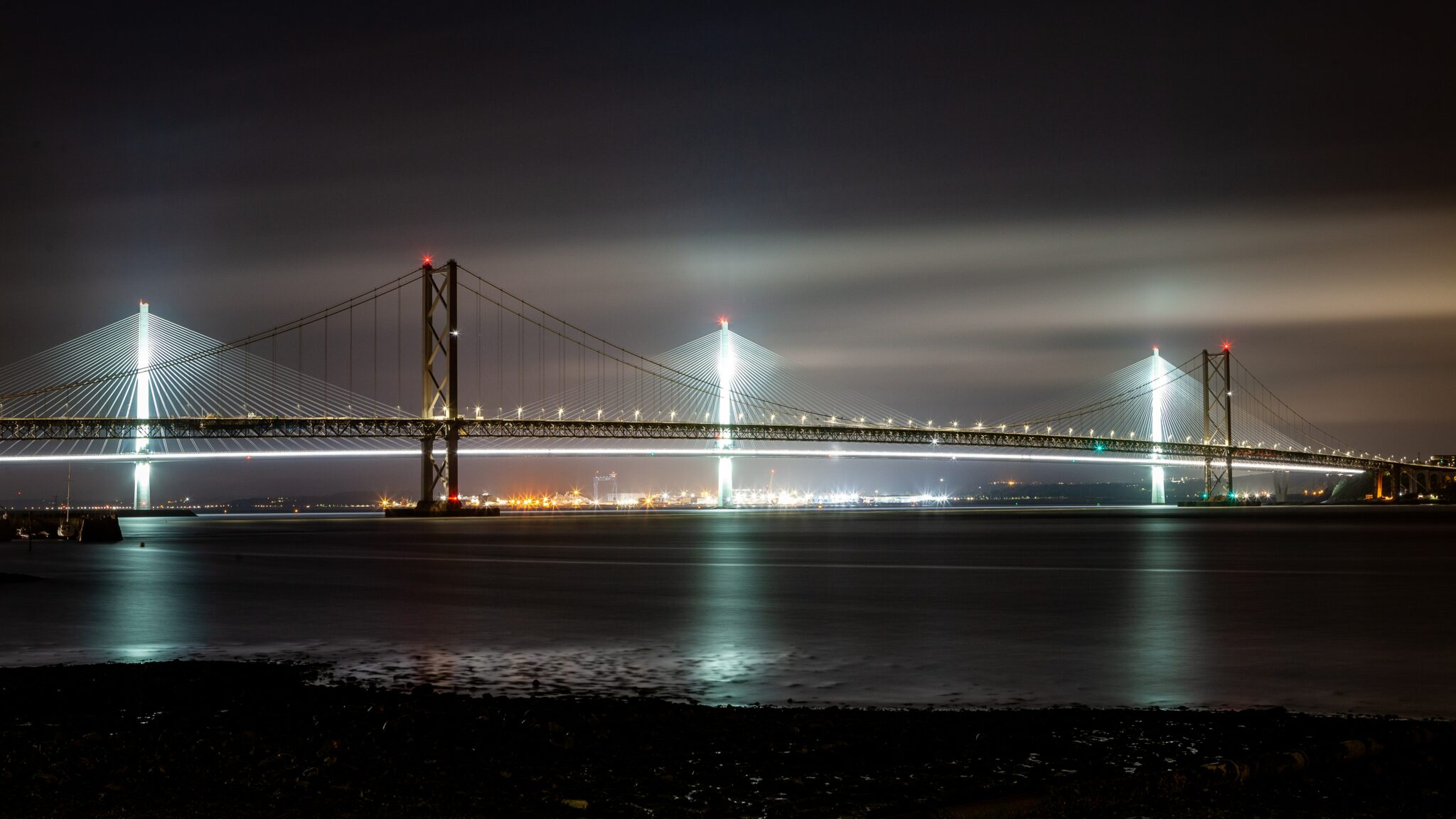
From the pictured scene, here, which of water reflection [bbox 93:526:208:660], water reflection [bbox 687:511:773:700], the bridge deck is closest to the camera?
water reflection [bbox 687:511:773:700]

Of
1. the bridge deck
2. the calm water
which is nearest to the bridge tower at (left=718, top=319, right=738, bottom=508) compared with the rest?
the bridge deck

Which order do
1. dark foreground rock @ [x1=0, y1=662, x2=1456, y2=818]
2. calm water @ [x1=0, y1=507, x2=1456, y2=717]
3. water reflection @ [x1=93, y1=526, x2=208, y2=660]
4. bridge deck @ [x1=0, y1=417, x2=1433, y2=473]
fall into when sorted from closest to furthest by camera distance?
dark foreground rock @ [x1=0, y1=662, x2=1456, y2=818], calm water @ [x1=0, y1=507, x2=1456, y2=717], water reflection @ [x1=93, y1=526, x2=208, y2=660], bridge deck @ [x1=0, y1=417, x2=1433, y2=473]

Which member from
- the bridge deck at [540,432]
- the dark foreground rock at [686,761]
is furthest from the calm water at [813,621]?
the bridge deck at [540,432]

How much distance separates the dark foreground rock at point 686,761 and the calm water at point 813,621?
111 centimetres

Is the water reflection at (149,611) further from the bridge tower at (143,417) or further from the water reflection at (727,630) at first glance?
the bridge tower at (143,417)

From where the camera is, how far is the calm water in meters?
8.42

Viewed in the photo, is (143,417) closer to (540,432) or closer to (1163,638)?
(540,432)

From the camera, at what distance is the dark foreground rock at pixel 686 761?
470 centimetres

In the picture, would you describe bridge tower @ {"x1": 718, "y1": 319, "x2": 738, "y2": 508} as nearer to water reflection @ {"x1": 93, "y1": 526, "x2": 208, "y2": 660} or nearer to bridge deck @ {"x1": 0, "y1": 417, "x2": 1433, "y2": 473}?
bridge deck @ {"x1": 0, "y1": 417, "x2": 1433, "y2": 473}

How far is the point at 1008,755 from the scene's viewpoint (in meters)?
5.60

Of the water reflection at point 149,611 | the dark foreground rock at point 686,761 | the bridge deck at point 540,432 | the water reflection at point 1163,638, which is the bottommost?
the water reflection at point 149,611

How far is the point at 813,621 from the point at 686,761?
7450 mm

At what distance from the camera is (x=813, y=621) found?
12.9 meters

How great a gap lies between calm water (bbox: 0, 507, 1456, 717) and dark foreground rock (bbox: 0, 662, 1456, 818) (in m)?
1.11
